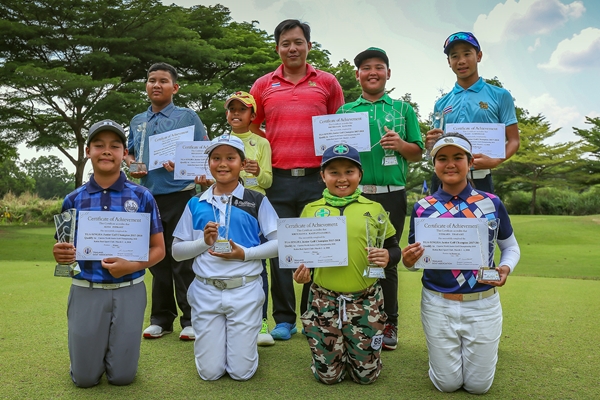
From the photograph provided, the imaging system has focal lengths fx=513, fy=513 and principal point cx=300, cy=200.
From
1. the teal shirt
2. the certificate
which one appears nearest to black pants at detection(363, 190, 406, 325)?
the teal shirt

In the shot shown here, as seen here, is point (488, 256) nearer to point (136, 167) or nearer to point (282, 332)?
point (282, 332)

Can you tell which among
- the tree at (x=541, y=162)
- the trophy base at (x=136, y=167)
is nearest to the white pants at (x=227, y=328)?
the trophy base at (x=136, y=167)

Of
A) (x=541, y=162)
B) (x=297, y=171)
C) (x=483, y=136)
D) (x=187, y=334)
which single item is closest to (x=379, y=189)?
(x=297, y=171)

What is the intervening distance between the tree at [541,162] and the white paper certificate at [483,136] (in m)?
31.5

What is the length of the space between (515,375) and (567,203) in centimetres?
3107

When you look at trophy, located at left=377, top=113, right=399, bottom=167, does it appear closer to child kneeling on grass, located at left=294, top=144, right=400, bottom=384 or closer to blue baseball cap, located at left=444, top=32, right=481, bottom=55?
child kneeling on grass, located at left=294, top=144, right=400, bottom=384

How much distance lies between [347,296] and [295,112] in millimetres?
1709

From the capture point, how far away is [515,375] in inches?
137

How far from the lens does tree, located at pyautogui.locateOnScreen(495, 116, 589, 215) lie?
3306 centimetres

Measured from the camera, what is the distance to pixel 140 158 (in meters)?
4.59

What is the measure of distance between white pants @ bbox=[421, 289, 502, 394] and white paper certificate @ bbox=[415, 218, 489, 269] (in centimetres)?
27

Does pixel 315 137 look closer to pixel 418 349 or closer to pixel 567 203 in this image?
→ pixel 418 349

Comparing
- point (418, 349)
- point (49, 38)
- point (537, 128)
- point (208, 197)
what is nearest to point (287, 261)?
point (208, 197)

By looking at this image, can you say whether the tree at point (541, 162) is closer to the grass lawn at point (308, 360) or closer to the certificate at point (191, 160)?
the grass lawn at point (308, 360)
